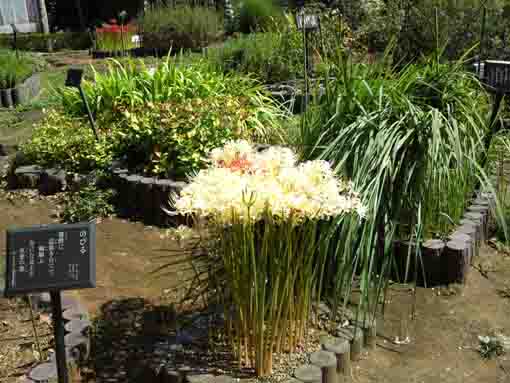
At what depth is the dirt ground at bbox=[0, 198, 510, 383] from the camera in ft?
10.9

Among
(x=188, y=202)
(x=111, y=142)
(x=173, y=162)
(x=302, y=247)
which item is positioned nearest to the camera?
(x=188, y=202)

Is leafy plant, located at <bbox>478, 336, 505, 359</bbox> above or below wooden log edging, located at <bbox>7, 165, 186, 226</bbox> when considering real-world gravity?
below

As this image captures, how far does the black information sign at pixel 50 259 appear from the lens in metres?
2.61

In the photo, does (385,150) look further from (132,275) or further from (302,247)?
(132,275)

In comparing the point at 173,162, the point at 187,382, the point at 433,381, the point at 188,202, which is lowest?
the point at 433,381

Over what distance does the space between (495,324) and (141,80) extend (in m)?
4.62

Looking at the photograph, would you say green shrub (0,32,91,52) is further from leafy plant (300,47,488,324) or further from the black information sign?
the black information sign

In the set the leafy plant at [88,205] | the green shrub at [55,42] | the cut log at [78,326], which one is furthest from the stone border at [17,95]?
the cut log at [78,326]

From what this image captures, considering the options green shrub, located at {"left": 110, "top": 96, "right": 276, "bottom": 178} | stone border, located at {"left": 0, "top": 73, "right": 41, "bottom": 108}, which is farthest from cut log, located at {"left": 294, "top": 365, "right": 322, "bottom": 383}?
stone border, located at {"left": 0, "top": 73, "right": 41, "bottom": 108}

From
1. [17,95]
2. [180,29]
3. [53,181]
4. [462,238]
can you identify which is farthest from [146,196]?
[180,29]

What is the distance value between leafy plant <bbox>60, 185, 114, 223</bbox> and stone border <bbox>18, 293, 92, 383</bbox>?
180cm

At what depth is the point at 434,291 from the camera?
4102mm

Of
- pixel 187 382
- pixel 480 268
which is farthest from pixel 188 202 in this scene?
pixel 480 268

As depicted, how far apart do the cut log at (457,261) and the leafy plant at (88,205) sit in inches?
116
